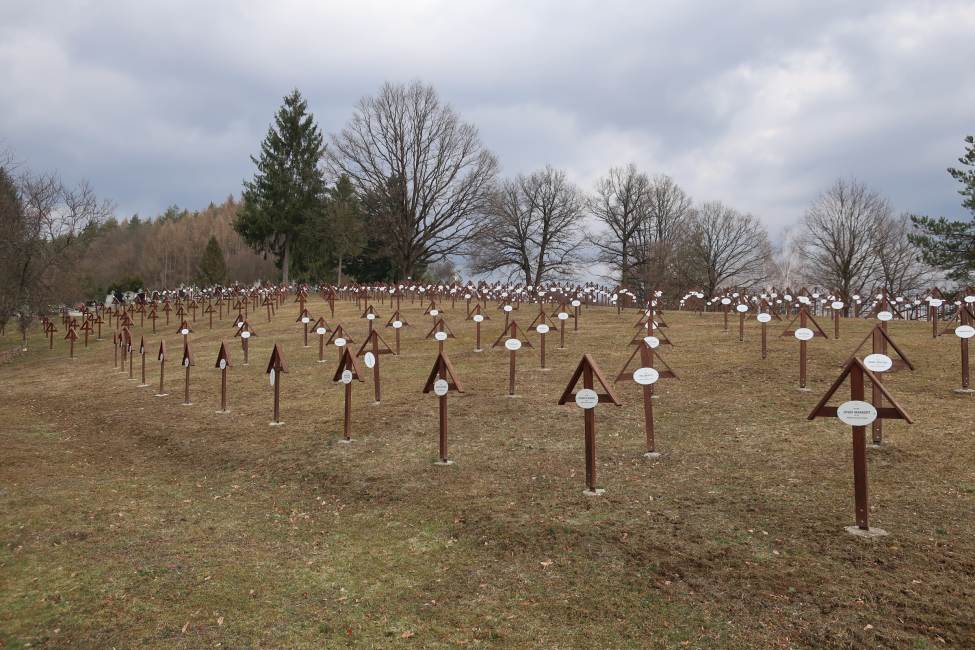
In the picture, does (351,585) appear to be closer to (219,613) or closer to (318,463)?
(219,613)

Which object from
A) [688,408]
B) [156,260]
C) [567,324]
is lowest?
[688,408]

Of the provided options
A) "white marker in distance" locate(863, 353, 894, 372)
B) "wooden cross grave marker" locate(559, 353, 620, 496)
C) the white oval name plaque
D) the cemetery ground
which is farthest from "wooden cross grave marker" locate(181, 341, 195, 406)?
the white oval name plaque

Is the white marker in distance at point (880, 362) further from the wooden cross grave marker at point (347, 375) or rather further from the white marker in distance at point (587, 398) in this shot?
the wooden cross grave marker at point (347, 375)

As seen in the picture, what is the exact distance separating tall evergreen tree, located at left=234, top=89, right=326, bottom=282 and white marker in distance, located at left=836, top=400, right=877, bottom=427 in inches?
1803

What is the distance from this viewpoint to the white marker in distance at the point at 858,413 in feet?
19.1

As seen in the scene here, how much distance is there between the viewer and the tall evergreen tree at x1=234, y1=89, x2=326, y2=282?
48781 mm

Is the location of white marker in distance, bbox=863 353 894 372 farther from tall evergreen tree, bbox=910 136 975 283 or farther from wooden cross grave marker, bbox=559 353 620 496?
tall evergreen tree, bbox=910 136 975 283

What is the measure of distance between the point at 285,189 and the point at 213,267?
1673cm

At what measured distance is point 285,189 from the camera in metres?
48.9

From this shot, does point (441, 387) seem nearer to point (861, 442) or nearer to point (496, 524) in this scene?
point (496, 524)

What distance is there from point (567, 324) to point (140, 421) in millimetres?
14428

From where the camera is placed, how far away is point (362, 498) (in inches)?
313

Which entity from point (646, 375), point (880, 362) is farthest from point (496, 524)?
point (880, 362)

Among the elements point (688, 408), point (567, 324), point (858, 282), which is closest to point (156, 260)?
point (567, 324)
